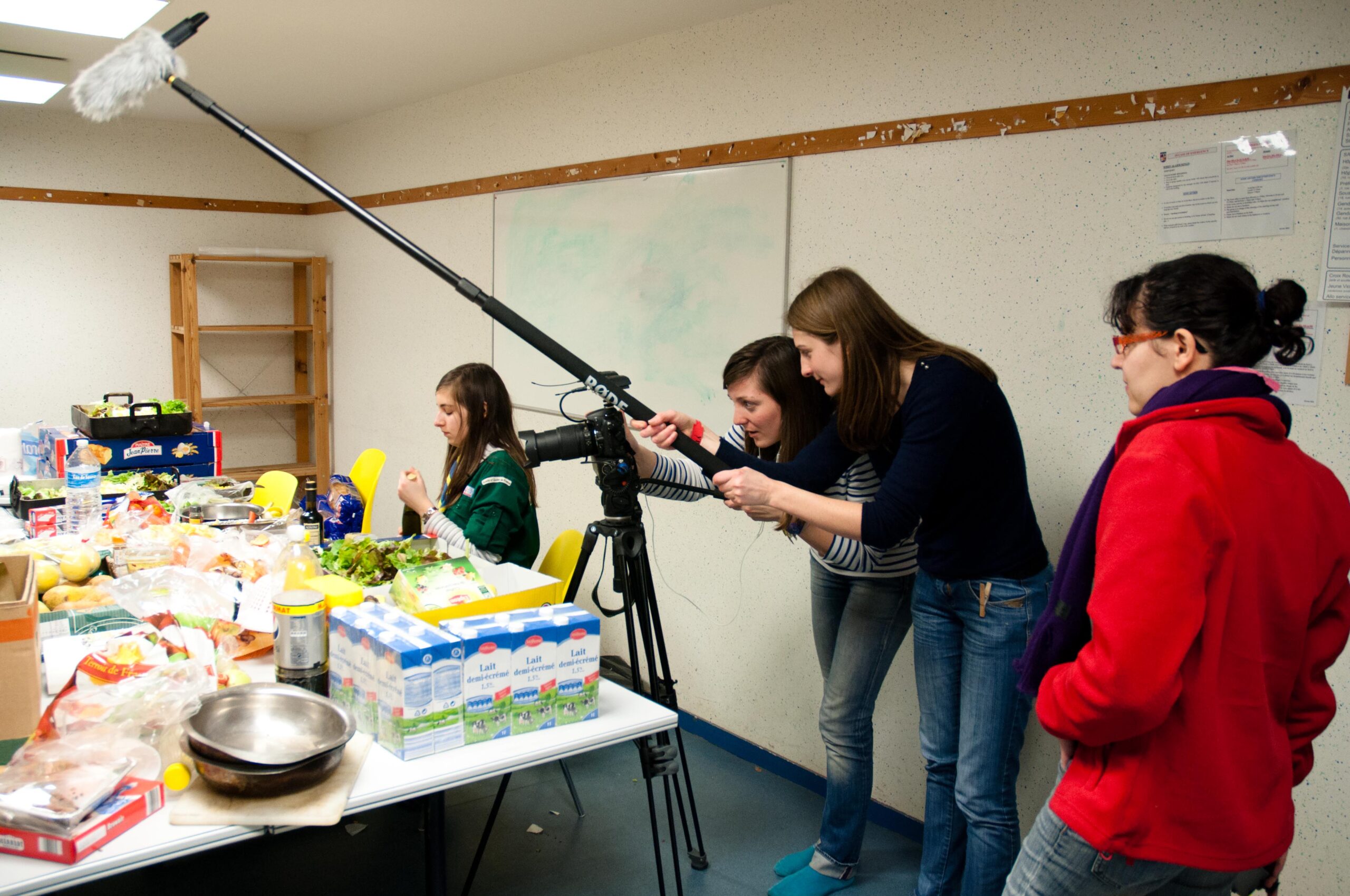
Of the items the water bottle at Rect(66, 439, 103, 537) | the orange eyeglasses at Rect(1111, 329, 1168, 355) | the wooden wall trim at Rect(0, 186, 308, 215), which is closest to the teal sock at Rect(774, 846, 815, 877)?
the orange eyeglasses at Rect(1111, 329, 1168, 355)

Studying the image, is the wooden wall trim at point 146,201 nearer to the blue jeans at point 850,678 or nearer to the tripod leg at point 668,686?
the tripod leg at point 668,686

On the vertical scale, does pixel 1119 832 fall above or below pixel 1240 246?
below

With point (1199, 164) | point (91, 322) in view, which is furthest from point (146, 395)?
point (1199, 164)

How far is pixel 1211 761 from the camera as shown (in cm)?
121

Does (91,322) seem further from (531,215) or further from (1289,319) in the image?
(1289,319)

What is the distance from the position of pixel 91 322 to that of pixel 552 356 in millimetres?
5306

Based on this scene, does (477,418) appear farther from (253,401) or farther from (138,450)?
(253,401)

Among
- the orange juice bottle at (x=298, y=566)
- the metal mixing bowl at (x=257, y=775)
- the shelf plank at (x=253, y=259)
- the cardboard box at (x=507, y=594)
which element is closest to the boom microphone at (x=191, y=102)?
the cardboard box at (x=507, y=594)

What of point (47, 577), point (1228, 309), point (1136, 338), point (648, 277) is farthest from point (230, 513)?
point (1228, 309)

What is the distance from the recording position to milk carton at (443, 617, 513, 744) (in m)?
1.57

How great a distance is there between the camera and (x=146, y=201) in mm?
5859

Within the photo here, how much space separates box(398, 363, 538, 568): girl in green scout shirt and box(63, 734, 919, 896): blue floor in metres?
0.78

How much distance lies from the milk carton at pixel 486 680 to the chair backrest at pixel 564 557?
41.5 inches

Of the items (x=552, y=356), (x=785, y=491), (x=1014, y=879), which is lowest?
(x=1014, y=879)
